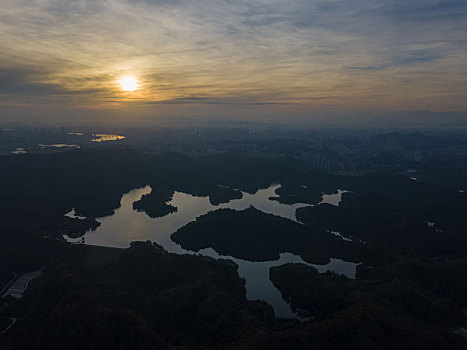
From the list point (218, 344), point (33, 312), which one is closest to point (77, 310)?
point (33, 312)

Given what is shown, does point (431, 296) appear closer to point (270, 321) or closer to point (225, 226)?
point (270, 321)

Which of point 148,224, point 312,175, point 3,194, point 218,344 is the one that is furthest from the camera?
point 312,175

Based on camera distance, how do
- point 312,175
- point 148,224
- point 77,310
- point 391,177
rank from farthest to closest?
point 312,175 → point 391,177 → point 148,224 → point 77,310

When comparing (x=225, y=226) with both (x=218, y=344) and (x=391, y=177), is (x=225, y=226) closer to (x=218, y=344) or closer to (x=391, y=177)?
(x=218, y=344)

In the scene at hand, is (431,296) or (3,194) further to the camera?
(3,194)

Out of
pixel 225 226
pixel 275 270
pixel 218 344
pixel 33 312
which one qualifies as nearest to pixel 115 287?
pixel 33 312

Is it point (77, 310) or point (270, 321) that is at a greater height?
point (77, 310)
